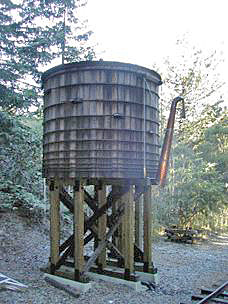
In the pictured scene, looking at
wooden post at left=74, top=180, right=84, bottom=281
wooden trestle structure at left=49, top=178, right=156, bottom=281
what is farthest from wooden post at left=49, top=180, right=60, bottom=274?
wooden post at left=74, top=180, right=84, bottom=281

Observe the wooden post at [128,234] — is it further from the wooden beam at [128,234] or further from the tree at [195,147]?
the tree at [195,147]

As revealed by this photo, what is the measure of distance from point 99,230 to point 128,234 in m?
1.00

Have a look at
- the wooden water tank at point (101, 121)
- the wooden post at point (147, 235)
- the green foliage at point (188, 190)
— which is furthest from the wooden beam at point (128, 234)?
the green foliage at point (188, 190)

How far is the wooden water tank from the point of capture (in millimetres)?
7465

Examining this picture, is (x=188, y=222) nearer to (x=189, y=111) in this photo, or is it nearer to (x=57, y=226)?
(x=189, y=111)

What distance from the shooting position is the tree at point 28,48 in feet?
38.3

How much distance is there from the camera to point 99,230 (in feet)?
27.6

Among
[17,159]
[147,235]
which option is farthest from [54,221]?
[17,159]

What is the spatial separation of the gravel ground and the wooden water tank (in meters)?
2.53

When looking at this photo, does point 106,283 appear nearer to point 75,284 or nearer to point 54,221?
point 75,284

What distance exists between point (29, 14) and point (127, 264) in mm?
10759

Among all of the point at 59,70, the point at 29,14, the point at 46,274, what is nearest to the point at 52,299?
the point at 46,274

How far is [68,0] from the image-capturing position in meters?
15.6

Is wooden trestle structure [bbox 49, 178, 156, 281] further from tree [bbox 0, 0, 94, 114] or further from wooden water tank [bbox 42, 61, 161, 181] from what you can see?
tree [bbox 0, 0, 94, 114]
